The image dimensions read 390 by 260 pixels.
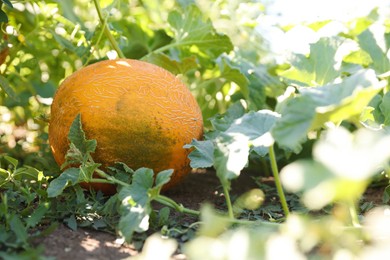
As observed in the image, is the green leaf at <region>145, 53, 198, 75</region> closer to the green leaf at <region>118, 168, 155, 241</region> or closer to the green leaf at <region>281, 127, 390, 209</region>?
the green leaf at <region>118, 168, 155, 241</region>

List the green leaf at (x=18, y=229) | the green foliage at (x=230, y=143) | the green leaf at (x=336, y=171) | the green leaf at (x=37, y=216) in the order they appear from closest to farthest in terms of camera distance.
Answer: the green leaf at (x=336, y=171) < the green foliage at (x=230, y=143) < the green leaf at (x=18, y=229) < the green leaf at (x=37, y=216)

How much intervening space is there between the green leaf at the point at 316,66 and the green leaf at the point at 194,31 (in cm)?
48

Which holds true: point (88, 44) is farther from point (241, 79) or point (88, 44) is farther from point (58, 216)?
point (58, 216)

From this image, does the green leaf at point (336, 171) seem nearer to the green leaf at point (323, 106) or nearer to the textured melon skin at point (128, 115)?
the green leaf at point (323, 106)

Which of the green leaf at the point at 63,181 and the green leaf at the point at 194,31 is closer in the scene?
the green leaf at the point at 63,181

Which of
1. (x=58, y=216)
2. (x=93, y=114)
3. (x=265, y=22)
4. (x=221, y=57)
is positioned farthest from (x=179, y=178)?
(x=265, y=22)

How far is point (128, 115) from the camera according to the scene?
1.67 metres

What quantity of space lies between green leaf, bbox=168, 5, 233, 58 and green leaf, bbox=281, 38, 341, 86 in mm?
478

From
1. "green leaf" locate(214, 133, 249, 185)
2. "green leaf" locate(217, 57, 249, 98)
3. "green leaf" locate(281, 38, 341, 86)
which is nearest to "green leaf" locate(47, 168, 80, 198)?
"green leaf" locate(214, 133, 249, 185)

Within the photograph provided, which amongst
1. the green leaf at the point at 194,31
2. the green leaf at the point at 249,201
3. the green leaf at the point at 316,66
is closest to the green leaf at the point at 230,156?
the green leaf at the point at 249,201

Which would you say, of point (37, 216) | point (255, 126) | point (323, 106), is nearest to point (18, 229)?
point (37, 216)

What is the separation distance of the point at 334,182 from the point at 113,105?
3.47ft

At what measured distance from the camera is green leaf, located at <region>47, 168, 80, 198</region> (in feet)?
4.68

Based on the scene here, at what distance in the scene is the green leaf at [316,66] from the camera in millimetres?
1819
